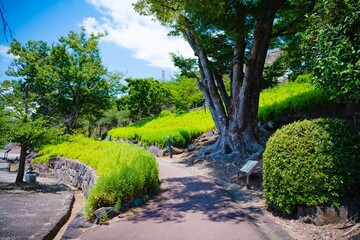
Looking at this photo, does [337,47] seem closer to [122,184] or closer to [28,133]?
[122,184]

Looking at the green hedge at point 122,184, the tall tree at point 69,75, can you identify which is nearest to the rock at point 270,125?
the green hedge at point 122,184

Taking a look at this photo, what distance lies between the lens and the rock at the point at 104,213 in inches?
196

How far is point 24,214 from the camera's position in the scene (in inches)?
245

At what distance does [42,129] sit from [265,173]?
8660 mm

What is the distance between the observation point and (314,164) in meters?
4.23

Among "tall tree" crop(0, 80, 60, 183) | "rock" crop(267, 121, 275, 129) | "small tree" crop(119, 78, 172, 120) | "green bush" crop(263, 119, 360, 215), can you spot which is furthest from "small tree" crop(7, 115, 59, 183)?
"small tree" crop(119, 78, 172, 120)

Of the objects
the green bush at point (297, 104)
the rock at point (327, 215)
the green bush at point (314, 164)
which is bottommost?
the rock at point (327, 215)

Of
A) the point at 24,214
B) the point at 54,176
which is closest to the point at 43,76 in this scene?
the point at 54,176

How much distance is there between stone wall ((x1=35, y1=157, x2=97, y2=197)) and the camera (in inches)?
356

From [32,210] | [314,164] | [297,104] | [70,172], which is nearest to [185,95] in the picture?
[297,104]

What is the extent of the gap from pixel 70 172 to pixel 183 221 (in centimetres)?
870

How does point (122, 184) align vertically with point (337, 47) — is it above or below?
below

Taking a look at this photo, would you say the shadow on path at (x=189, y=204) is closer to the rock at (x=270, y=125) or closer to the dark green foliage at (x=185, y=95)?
the rock at (x=270, y=125)

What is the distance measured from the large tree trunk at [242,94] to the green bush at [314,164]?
16.7ft
